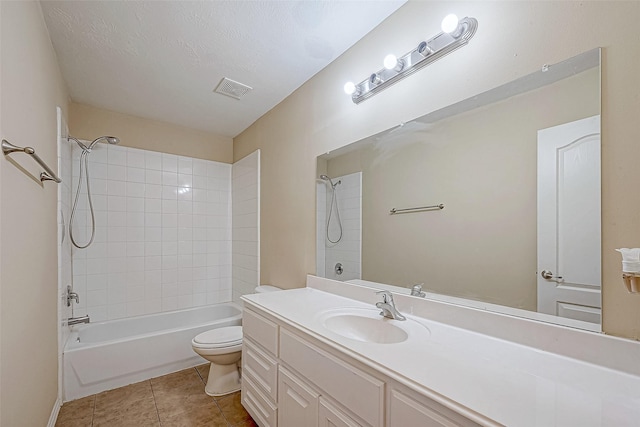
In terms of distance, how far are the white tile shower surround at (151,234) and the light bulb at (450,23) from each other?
283 centimetres

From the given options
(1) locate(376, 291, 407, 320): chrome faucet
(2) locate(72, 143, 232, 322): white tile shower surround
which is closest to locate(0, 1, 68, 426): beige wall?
(2) locate(72, 143, 232, 322): white tile shower surround

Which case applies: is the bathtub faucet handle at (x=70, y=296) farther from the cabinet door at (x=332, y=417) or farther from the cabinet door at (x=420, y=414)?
the cabinet door at (x=420, y=414)

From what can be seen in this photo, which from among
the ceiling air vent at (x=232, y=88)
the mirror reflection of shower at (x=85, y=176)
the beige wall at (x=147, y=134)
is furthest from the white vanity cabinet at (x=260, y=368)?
the beige wall at (x=147, y=134)

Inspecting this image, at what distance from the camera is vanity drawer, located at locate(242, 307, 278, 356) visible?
146 cm

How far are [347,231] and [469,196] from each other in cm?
80

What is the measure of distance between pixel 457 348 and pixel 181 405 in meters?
1.99

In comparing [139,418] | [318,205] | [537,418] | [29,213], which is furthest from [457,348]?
[139,418]

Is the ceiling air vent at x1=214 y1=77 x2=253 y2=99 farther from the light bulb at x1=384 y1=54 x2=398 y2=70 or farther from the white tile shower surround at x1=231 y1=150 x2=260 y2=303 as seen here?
the light bulb at x1=384 y1=54 x2=398 y2=70

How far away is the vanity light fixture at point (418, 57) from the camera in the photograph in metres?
1.21

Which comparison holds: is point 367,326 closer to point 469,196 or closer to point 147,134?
point 469,196

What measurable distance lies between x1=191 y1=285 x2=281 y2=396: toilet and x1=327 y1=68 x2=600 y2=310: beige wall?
119 cm

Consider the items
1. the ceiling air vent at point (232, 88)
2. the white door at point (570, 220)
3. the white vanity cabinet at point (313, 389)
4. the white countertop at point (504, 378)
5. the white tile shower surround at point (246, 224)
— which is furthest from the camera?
the white tile shower surround at point (246, 224)

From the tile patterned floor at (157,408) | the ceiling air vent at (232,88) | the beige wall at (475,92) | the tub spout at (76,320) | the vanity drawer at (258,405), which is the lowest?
the tile patterned floor at (157,408)

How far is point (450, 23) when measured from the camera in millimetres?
1210
